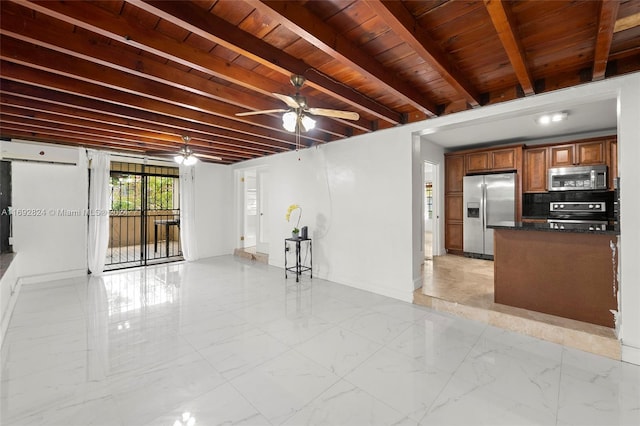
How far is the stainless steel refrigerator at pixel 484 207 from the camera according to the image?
205 inches

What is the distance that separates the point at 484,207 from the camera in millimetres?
5449

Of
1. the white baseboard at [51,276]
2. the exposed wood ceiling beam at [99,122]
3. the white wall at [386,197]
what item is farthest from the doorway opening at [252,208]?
the white baseboard at [51,276]

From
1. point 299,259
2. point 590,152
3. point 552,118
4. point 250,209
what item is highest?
point 552,118

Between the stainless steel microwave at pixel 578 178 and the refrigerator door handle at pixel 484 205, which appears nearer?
the stainless steel microwave at pixel 578 178

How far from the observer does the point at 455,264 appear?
16.9 ft

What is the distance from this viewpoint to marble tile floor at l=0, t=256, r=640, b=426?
171 cm

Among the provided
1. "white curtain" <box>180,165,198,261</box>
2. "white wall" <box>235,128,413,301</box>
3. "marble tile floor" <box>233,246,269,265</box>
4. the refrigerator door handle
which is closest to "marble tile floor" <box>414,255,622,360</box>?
"white wall" <box>235,128,413,301</box>

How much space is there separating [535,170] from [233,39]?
5734 millimetres

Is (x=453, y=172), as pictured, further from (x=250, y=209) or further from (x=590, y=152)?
(x=250, y=209)

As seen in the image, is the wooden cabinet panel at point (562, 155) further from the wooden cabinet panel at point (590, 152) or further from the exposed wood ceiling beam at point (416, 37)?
the exposed wood ceiling beam at point (416, 37)

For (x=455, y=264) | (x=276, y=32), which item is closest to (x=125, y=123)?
(x=276, y=32)

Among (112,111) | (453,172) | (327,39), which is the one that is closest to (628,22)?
(327,39)

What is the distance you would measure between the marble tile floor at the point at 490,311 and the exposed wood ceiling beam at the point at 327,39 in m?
2.57

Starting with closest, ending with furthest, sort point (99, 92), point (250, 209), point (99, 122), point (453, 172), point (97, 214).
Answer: point (99, 92) < point (99, 122) < point (97, 214) < point (453, 172) < point (250, 209)
